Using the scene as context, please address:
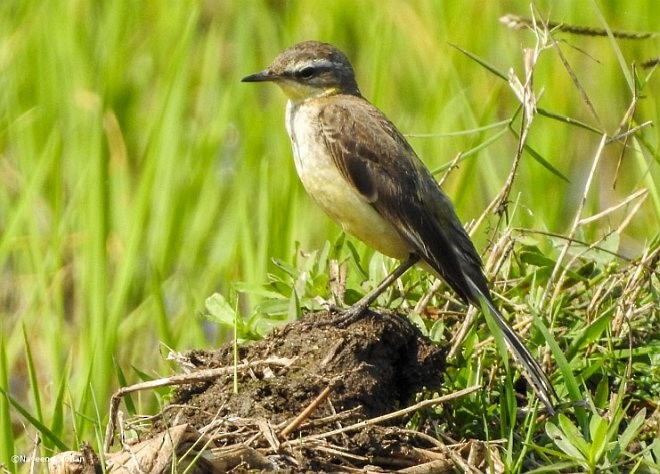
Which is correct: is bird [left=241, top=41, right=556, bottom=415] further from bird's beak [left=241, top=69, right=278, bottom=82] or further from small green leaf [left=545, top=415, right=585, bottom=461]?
small green leaf [left=545, top=415, right=585, bottom=461]

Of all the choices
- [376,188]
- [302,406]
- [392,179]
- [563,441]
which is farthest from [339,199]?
[563,441]

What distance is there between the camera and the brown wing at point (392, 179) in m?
7.15

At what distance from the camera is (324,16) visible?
11898mm

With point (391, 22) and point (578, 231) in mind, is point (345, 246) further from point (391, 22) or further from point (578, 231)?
point (391, 22)

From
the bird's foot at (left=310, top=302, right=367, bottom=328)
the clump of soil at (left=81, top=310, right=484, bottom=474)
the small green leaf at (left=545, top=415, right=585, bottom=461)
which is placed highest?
the bird's foot at (left=310, top=302, right=367, bottom=328)

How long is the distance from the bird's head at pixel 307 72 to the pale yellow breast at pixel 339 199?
0.55 meters

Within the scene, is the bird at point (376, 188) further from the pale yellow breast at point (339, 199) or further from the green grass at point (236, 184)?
the green grass at point (236, 184)

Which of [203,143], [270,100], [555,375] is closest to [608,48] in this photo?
[270,100]

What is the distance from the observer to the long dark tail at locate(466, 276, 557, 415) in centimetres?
609

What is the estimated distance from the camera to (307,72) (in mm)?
8055

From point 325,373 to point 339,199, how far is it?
1.60 meters

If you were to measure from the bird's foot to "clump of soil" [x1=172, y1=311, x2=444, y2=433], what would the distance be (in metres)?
0.03

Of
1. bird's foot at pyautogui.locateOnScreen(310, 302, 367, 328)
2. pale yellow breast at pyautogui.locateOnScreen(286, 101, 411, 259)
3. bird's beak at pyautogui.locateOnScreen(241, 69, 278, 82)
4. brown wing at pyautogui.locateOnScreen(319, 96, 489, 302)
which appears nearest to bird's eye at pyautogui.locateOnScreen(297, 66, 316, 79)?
bird's beak at pyautogui.locateOnScreen(241, 69, 278, 82)

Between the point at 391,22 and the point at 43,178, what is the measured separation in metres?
3.11
